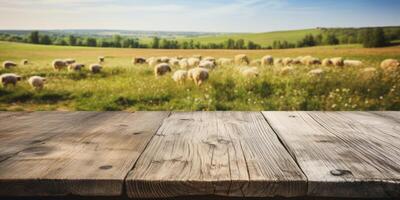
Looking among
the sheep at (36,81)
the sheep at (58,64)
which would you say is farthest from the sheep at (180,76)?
the sheep at (36,81)

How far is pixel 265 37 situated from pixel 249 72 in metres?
0.75

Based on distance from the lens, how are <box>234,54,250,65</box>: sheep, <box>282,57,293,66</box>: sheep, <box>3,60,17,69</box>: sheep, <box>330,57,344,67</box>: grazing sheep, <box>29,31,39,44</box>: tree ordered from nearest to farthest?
<box>3,60,17,69</box>: sheep, <box>29,31,39,44</box>: tree, <box>330,57,344,67</box>: grazing sheep, <box>282,57,293,66</box>: sheep, <box>234,54,250,65</box>: sheep

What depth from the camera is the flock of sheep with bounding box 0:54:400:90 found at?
600cm

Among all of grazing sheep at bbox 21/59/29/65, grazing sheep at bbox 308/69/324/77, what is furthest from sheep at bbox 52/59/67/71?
grazing sheep at bbox 308/69/324/77

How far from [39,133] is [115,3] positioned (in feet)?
16.0

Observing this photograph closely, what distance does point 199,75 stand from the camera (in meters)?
7.32

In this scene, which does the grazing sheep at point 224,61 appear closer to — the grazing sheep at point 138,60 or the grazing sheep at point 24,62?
the grazing sheep at point 138,60

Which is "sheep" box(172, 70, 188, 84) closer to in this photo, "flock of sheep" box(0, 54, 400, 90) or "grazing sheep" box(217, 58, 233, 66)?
"flock of sheep" box(0, 54, 400, 90)

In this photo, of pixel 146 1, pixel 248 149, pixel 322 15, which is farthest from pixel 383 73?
pixel 248 149

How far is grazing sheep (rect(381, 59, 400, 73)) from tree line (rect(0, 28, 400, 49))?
31 cm

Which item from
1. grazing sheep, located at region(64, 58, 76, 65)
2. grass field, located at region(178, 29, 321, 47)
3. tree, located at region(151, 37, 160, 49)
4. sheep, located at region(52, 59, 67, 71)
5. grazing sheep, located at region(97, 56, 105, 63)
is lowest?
sheep, located at region(52, 59, 67, 71)

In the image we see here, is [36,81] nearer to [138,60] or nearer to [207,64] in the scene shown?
[138,60]

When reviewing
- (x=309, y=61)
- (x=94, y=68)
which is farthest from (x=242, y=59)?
(x=94, y=68)

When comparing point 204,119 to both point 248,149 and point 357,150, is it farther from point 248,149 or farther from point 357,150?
point 357,150
